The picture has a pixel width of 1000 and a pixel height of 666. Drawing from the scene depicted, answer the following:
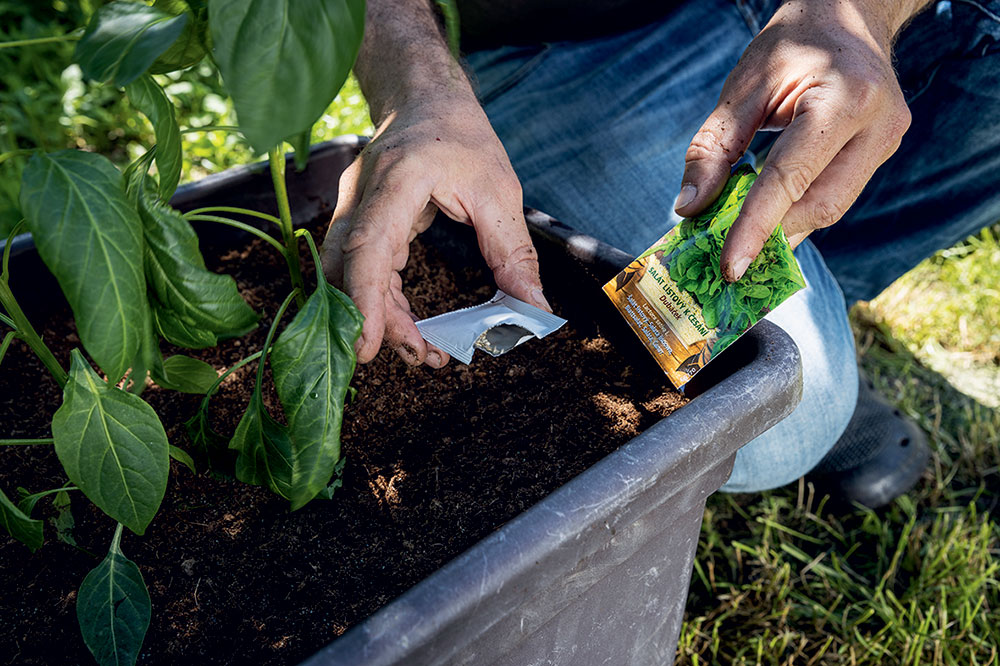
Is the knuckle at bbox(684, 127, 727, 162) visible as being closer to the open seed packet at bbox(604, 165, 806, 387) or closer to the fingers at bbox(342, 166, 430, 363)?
the open seed packet at bbox(604, 165, 806, 387)

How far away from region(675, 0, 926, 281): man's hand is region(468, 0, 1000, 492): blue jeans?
45 centimetres

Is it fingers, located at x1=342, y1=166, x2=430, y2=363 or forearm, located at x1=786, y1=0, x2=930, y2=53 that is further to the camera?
forearm, located at x1=786, y1=0, x2=930, y2=53

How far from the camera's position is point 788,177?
33.3 inches

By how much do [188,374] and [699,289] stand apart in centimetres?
61

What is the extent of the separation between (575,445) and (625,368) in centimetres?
14

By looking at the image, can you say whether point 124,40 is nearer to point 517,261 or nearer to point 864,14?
point 517,261

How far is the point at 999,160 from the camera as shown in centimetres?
149

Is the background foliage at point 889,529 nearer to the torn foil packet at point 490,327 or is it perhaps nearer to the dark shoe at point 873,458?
the dark shoe at point 873,458

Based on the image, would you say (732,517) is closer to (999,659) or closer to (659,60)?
(999,659)

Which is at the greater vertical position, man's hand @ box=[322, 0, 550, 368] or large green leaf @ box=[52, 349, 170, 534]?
man's hand @ box=[322, 0, 550, 368]

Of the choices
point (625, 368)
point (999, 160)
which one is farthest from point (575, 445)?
point (999, 160)

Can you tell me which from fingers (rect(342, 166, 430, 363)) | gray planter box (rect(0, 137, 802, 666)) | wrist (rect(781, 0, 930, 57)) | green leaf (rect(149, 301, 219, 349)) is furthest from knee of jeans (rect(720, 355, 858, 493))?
green leaf (rect(149, 301, 219, 349))

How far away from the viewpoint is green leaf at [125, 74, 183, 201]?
69 cm

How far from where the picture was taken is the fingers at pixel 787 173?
83 centimetres
